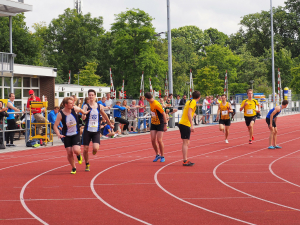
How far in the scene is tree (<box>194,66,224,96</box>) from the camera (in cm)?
6612

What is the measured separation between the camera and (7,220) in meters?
5.85

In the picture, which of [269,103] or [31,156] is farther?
[269,103]

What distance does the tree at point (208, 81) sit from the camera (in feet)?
217

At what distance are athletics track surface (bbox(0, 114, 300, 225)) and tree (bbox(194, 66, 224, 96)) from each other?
5268 centimetres

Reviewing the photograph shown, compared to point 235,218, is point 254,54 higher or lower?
higher

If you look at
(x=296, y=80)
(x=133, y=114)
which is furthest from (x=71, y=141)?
(x=296, y=80)

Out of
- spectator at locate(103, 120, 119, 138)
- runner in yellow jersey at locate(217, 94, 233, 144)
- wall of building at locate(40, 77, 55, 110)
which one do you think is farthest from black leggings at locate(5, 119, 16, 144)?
wall of building at locate(40, 77, 55, 110)

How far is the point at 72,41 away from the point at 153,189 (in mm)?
65527

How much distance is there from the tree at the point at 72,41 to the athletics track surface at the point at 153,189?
57.9m

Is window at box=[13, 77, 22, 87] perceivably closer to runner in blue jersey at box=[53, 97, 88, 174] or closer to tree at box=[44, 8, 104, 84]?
runner in blue jersey at box=[53, 97, 88, 174]

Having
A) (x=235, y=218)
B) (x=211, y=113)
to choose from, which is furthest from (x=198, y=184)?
(x=211, y=113)

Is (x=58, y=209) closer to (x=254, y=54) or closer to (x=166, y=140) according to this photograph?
(x=166, y=140)

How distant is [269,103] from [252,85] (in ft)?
104

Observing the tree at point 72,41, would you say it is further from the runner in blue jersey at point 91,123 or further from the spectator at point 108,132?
the runner in blue jersey at point 91,123
